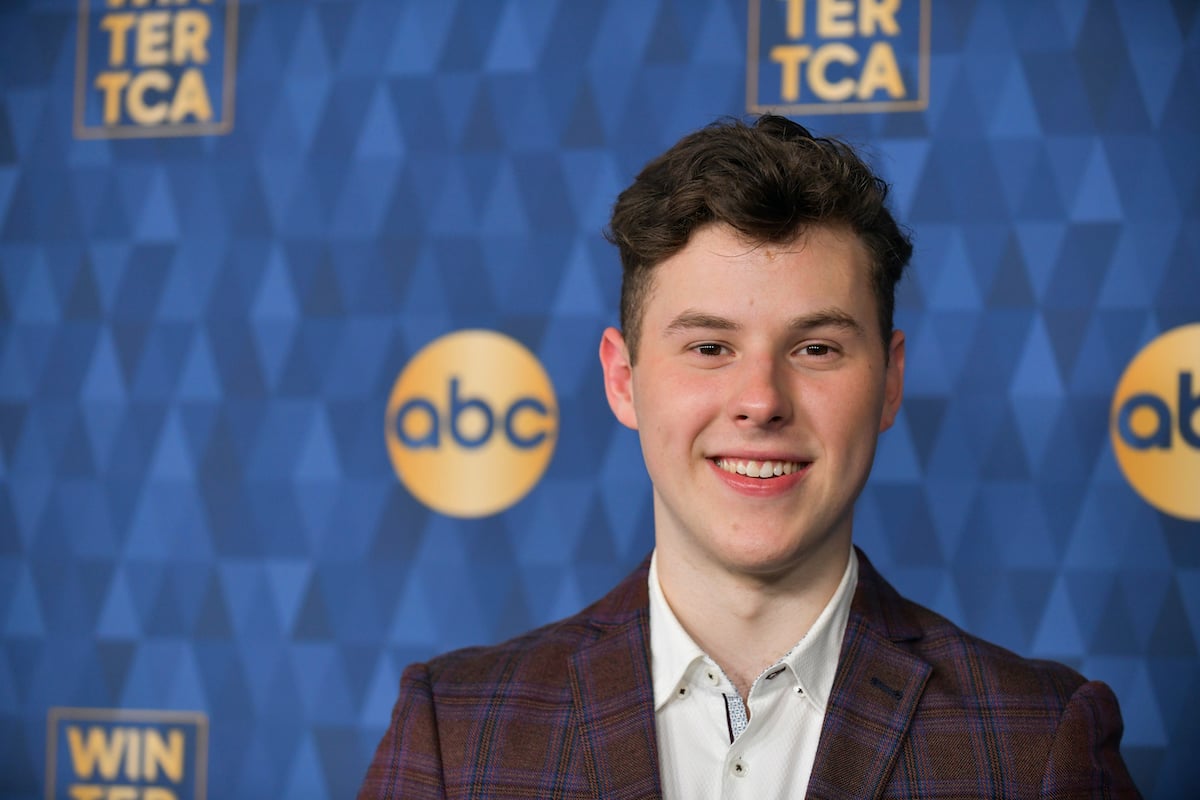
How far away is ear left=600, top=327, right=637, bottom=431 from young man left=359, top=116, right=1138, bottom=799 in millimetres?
45

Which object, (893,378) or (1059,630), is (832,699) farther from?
(1059,630)

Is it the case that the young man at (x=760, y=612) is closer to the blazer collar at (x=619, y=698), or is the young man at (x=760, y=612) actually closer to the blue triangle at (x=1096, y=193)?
the blazer collar at (x=619, y=698)

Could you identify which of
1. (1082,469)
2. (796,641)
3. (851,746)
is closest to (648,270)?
(796,641)

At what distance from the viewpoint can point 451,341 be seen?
2229 millimetres

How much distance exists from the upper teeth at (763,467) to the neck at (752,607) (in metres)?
0.11

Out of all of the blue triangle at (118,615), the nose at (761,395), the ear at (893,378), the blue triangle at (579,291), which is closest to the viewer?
the nose at (761,395)

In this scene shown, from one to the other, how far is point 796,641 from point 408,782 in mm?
433

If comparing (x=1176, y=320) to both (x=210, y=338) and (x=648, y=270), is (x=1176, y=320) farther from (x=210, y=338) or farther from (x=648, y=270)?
(x=210, y=338)

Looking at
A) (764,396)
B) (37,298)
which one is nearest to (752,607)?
(764,396)

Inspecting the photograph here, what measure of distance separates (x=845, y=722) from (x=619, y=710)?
230 mm

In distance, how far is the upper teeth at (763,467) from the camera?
125 cm

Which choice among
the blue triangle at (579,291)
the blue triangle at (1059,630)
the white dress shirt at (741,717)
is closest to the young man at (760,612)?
the white dress shirt at (741,717)

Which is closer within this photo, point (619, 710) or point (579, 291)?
point (619, 710)

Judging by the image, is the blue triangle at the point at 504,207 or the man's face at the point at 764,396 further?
the blue triangle at the point at 504,207
